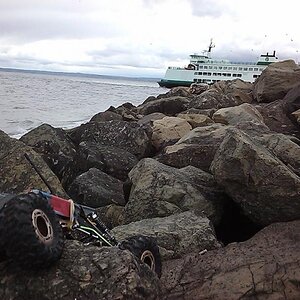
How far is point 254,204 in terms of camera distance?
244 inches

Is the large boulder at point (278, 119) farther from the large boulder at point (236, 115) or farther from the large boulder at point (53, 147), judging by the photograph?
the large boulder at point (53, 147)

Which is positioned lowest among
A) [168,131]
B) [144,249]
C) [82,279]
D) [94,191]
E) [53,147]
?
[94,191]

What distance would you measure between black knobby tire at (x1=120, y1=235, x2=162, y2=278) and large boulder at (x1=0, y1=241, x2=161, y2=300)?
83 centimetres

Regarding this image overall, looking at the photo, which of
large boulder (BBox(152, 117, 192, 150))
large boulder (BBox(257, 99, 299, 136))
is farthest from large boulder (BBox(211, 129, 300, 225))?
large boulder (BBox(257, 99, 299, 136))

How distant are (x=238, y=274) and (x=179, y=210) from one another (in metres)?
1.88

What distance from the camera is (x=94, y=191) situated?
7.74 metres

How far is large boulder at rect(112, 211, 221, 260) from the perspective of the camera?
18.1 ft

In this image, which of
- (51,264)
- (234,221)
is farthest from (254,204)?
(51,264)

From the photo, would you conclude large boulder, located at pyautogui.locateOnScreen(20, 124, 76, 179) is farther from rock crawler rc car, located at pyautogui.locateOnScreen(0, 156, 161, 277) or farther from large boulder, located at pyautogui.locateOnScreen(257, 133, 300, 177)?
rock crawler rc car, located at pyautogui.locateOnScreen(0, 156, 161, 277)

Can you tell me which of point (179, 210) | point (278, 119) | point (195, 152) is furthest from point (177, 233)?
point (278, 119)

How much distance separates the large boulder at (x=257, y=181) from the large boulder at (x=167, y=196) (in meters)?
0.42

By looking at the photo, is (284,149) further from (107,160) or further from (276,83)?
(276,83)

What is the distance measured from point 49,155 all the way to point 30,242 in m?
6.30

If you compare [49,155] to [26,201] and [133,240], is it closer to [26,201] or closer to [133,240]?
[133,240]
